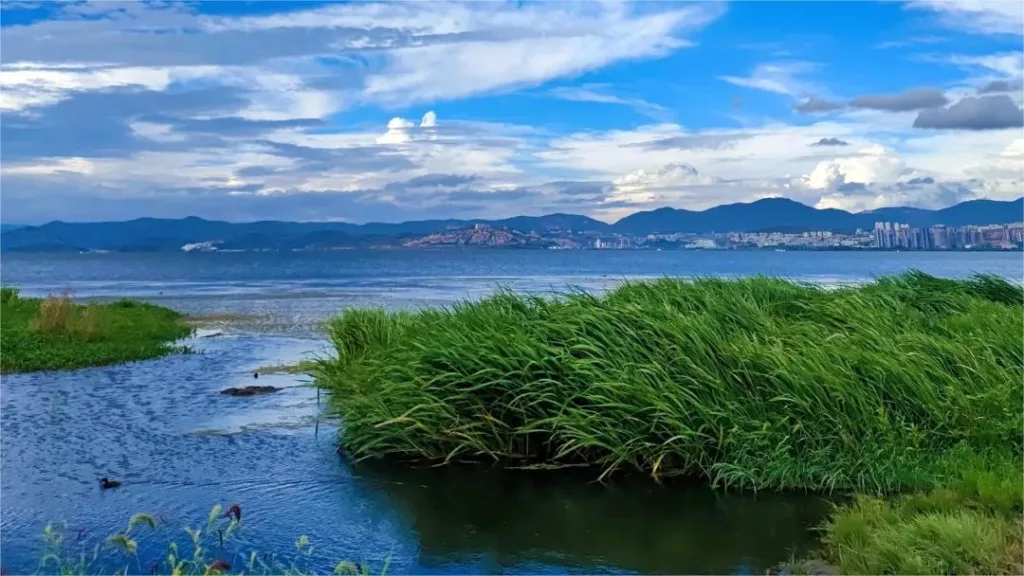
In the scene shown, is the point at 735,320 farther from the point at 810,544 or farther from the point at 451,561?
the point at 451,561

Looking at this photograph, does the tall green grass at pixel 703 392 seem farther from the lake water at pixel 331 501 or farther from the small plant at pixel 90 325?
the small plant at pixel 90 325

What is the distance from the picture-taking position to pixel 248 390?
16344 millimetres

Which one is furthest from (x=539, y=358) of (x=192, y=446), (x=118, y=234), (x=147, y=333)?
(x=118, y=234)

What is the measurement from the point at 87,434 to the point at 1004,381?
1263 centimetres

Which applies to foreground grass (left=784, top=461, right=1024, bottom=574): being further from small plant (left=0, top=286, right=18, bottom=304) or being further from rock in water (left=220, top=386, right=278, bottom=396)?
small plant (left=0, top=286, right=18, bottom=304)

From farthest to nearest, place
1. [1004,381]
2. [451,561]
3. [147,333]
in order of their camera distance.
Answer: [147,333] < [1004,381] < [451,561]

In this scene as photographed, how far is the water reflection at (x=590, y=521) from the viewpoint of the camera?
807 cm

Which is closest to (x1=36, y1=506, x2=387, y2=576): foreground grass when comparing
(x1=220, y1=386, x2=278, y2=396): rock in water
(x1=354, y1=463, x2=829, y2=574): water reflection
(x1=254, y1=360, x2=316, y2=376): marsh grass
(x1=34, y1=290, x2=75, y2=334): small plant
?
(x1=354, y1=463, x2=829, y2=574): water reflection

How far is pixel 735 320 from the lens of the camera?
1232 cm

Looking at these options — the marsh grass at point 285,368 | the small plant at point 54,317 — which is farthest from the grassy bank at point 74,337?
the marsh grass at point 285,368

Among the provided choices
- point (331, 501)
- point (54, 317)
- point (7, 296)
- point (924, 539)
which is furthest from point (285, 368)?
point (7, 296)

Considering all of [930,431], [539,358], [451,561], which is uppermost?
[539,358]

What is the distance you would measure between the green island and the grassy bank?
1057 centimetres

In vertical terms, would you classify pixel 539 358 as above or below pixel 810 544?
above
